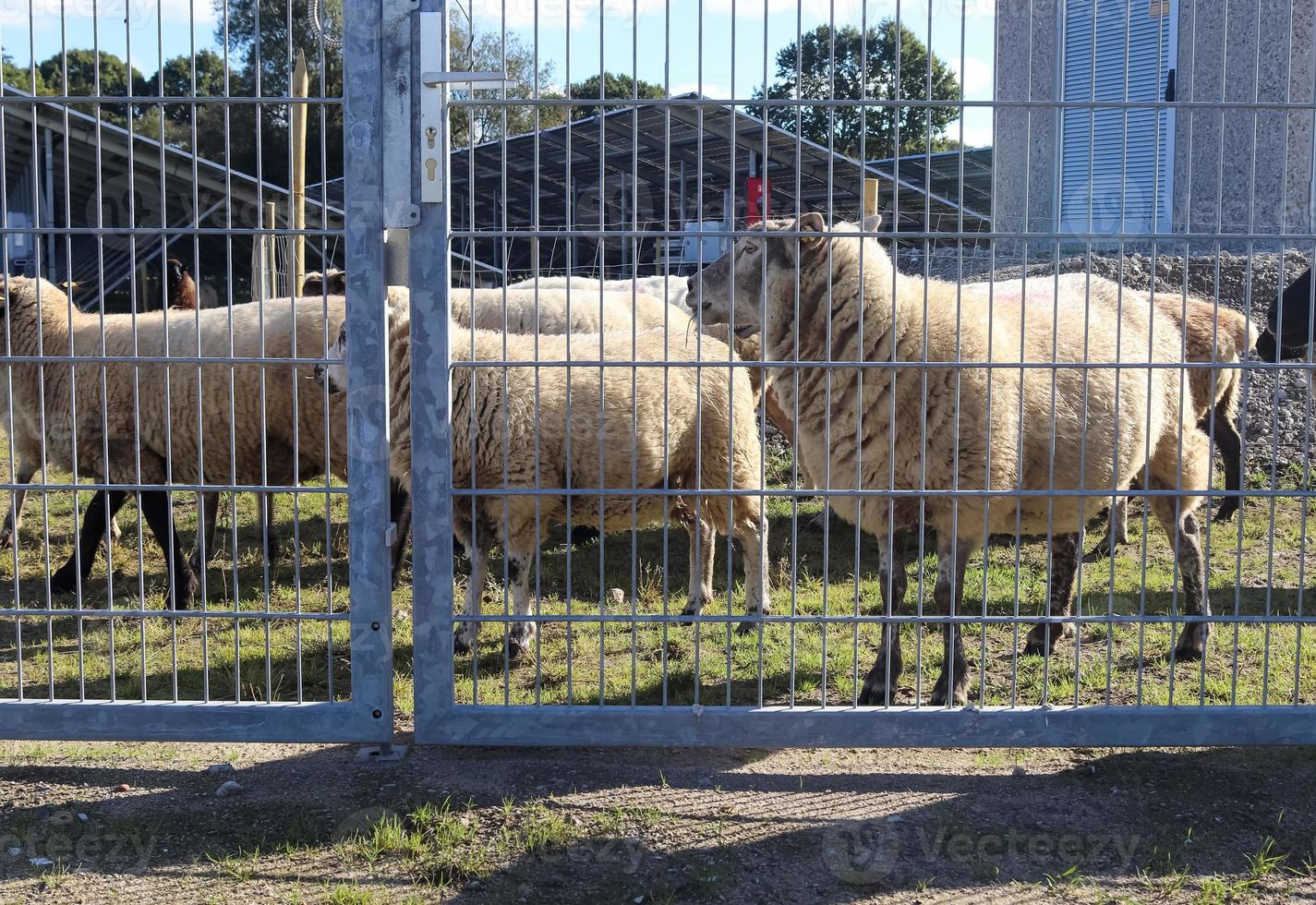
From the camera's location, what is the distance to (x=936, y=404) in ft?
15.6

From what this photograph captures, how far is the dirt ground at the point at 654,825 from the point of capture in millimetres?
3410

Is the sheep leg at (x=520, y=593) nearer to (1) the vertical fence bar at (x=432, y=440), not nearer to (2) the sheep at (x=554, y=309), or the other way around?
(1) the vertical fence bar at (x=432, y=440)

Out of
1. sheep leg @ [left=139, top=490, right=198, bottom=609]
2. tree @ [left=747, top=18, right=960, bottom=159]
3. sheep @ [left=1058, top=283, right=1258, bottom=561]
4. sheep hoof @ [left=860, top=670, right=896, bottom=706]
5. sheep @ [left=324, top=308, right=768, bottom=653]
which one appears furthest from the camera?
sheep leg @ [left=139, top=490, right=198, bottom=609]

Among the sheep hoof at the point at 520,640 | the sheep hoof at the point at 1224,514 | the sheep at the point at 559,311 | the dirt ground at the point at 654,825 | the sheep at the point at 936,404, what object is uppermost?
the sheep at the point at 559,311

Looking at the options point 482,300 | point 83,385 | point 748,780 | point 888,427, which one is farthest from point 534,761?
point 482,300

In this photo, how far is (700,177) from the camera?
3.74 metres

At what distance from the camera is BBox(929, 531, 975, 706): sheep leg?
4.71m

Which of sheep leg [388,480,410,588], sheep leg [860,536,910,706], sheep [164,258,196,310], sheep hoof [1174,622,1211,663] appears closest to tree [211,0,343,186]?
sheep [164,258,196,310]

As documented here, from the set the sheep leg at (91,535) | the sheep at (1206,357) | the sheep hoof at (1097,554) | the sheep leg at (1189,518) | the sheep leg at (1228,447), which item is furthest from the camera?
the sheep leg at (1228,447)

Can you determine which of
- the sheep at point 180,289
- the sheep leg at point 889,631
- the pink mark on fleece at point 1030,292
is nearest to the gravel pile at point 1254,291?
the pink mark on fleece at point 1030,292

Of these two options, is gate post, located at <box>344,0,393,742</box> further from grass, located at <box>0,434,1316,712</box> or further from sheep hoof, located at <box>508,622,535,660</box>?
sheep hoof, located at <box>508,622,535,660</box>

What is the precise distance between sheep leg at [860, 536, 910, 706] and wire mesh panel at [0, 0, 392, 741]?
6.43ft

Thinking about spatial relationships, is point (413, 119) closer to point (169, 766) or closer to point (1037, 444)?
point (169, 766)

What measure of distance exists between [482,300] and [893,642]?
490 cm
